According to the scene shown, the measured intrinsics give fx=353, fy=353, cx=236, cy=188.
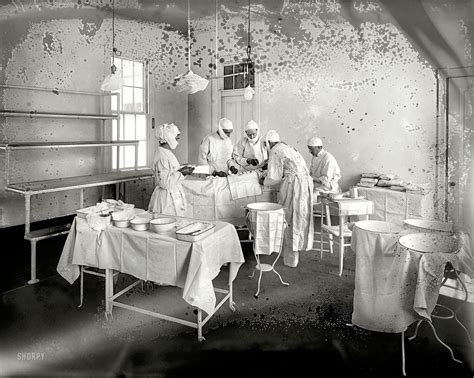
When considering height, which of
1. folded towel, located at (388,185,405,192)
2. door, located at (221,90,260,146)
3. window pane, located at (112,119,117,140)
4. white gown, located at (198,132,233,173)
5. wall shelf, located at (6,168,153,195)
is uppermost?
door, located at (221,90,260,146)

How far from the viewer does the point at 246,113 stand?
668 centimetres

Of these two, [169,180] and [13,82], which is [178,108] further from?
[169,180]

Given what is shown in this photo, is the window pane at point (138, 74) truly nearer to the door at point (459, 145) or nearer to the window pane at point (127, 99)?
the window pane at point (127, 99)

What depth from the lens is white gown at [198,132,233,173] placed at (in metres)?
5.11

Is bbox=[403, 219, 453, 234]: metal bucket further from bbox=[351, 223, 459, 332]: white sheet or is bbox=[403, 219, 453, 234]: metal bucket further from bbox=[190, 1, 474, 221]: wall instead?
bbox=[190, 1, 474, 221]: wall

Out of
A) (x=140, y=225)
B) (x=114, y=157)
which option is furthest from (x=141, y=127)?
(x=140, y=225)

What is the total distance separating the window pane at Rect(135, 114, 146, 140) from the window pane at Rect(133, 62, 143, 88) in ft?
1.82

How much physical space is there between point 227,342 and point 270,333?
326 mm

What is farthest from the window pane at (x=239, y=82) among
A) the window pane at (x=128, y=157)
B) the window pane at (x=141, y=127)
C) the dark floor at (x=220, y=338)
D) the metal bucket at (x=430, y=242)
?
the metal bucket at (x=430, y=242)

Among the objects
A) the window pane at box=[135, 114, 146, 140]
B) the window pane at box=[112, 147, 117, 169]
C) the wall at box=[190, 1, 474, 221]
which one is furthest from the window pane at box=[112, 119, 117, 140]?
the wall at box=[190, 1, 474, 221]

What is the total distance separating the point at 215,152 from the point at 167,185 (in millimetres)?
1728

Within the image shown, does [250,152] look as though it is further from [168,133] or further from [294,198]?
[168,133]

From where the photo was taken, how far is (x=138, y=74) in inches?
247

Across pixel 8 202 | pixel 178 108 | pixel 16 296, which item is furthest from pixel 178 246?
pixel 178 108
